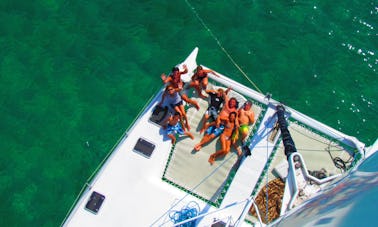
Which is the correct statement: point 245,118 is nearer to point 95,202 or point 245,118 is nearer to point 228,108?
point 228,108

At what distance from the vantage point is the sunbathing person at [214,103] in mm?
12205

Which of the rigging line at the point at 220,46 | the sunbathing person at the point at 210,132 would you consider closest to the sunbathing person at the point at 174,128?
the sunbathing person at the point at 210,132

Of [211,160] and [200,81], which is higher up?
[200,81]

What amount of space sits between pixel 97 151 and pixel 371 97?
9.44 m

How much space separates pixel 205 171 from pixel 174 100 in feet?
6.85

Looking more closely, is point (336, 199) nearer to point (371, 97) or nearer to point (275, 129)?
point (275, 129)

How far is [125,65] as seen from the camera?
15.4 meters

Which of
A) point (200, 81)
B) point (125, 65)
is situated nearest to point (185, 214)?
point (200, 81)

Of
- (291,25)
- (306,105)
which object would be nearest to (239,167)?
(306,105)

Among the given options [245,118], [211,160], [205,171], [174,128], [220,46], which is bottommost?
[205,171]

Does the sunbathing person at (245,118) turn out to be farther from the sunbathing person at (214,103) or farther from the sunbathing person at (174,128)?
the sunbathing person at (174,128)

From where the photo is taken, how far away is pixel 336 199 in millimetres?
6473

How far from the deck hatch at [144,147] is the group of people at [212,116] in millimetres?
600

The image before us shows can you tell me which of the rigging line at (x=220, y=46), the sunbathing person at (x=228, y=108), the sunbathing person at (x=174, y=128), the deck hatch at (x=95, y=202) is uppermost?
the rigging line at (x=220, y=46)
